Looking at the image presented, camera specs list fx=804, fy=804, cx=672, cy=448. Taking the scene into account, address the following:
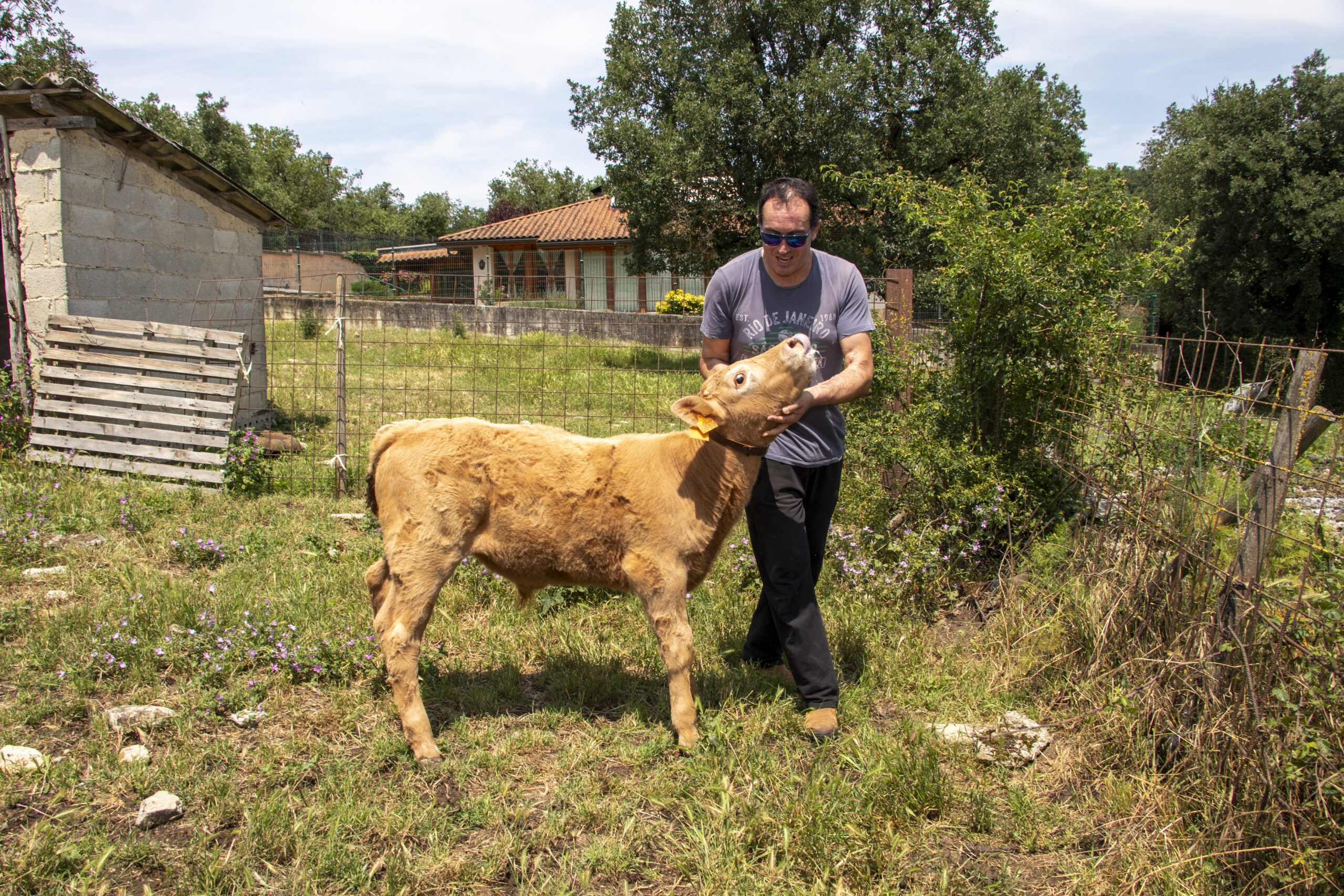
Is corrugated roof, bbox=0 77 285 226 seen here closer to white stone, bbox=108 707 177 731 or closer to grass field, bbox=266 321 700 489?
grass field, bbox=266 321 700 489

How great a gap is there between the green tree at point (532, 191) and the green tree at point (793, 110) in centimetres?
3862

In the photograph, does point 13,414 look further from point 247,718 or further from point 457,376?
point 247,718

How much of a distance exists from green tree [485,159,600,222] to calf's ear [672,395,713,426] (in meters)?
57.7

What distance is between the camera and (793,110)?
18078mm

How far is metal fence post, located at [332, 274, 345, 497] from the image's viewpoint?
7547 millimetres

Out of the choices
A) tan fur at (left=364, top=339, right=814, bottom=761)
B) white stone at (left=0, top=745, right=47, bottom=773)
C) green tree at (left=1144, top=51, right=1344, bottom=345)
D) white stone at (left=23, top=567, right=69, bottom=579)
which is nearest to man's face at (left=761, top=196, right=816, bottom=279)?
tan fur at (left=364, top=339, right=814, bottom=761)

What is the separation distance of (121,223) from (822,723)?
939 cm

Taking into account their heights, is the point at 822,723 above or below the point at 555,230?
below

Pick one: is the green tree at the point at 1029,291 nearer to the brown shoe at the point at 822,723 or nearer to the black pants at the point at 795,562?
the black pants at the point at 795,562

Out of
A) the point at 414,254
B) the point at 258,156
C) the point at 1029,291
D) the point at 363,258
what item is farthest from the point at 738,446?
the point at 258,156

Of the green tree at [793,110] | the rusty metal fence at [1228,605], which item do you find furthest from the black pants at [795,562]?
the green tree at [793,110]

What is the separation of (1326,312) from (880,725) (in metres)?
23.8

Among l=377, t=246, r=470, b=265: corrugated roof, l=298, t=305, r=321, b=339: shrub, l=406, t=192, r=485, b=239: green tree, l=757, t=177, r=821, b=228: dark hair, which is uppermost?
l=406, t=192, r=485, b=239: green tree

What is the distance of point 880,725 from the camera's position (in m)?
3.88
